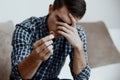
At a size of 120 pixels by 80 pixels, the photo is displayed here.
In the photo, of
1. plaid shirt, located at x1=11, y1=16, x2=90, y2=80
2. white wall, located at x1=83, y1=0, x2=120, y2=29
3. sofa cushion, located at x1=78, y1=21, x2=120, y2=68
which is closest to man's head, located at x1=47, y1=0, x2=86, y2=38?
plaid shirt, located at x1=11, y1=16, x2=90, y2=80

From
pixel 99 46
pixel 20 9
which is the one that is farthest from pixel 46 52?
pixel 99 46

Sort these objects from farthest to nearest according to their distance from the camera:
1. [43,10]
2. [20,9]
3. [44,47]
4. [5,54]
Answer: [43,10]
[20,9]
[5,54]
[44,47]

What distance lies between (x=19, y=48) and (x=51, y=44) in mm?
233

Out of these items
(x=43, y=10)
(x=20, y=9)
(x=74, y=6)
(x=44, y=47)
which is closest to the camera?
(x=44, y=47)

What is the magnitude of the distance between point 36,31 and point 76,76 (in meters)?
0.29

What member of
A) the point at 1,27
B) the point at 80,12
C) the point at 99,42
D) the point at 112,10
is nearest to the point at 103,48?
the point at 99,42

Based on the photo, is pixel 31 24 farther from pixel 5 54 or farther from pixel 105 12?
pixel 105 12

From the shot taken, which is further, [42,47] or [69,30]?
[69,30]

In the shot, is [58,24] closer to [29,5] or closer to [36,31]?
[36,31]

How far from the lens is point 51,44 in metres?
1.05

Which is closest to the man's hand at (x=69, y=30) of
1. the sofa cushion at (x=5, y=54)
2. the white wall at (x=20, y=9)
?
the sofa cushion at (x=5, y=54)

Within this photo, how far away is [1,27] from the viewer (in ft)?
5.36

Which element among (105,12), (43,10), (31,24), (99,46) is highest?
(31,24)

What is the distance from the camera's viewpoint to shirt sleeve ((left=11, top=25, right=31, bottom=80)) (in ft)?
3.95
